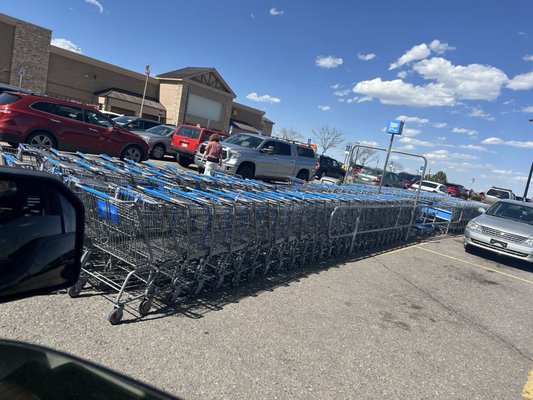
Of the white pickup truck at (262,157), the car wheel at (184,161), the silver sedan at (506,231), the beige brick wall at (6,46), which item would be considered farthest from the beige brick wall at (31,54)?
the silver sedan at (506,231)

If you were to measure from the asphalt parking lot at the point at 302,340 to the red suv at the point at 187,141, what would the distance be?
33.8 feet

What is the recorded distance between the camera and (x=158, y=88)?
4147 centimetres

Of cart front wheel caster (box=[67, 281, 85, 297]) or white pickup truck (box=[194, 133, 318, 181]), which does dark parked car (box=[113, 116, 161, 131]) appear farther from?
cart front wheel caster (box=[67, 281, 85, 297])

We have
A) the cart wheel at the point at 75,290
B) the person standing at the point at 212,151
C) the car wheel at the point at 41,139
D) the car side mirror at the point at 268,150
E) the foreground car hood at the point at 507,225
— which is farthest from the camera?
the car side mirror at the point at 268,150

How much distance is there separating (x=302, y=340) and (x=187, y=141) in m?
12.6

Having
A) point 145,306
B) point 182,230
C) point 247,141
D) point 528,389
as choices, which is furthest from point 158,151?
point 528,389

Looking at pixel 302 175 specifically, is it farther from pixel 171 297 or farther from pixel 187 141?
pixel 171 297

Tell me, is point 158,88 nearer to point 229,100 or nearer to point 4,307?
point 229,100

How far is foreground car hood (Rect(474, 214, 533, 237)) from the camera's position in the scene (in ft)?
30.9

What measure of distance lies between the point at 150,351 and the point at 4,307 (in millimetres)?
1431

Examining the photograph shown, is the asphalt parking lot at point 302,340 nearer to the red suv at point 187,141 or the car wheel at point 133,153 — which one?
the car wheel at point 133,153

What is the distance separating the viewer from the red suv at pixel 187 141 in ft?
50.4

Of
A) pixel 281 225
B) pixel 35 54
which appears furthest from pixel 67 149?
pixel 35 54

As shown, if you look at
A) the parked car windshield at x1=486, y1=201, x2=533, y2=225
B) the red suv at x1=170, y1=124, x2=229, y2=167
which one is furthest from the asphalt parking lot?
the red suv at x1=170, y1=124, x2=229, y2=167
